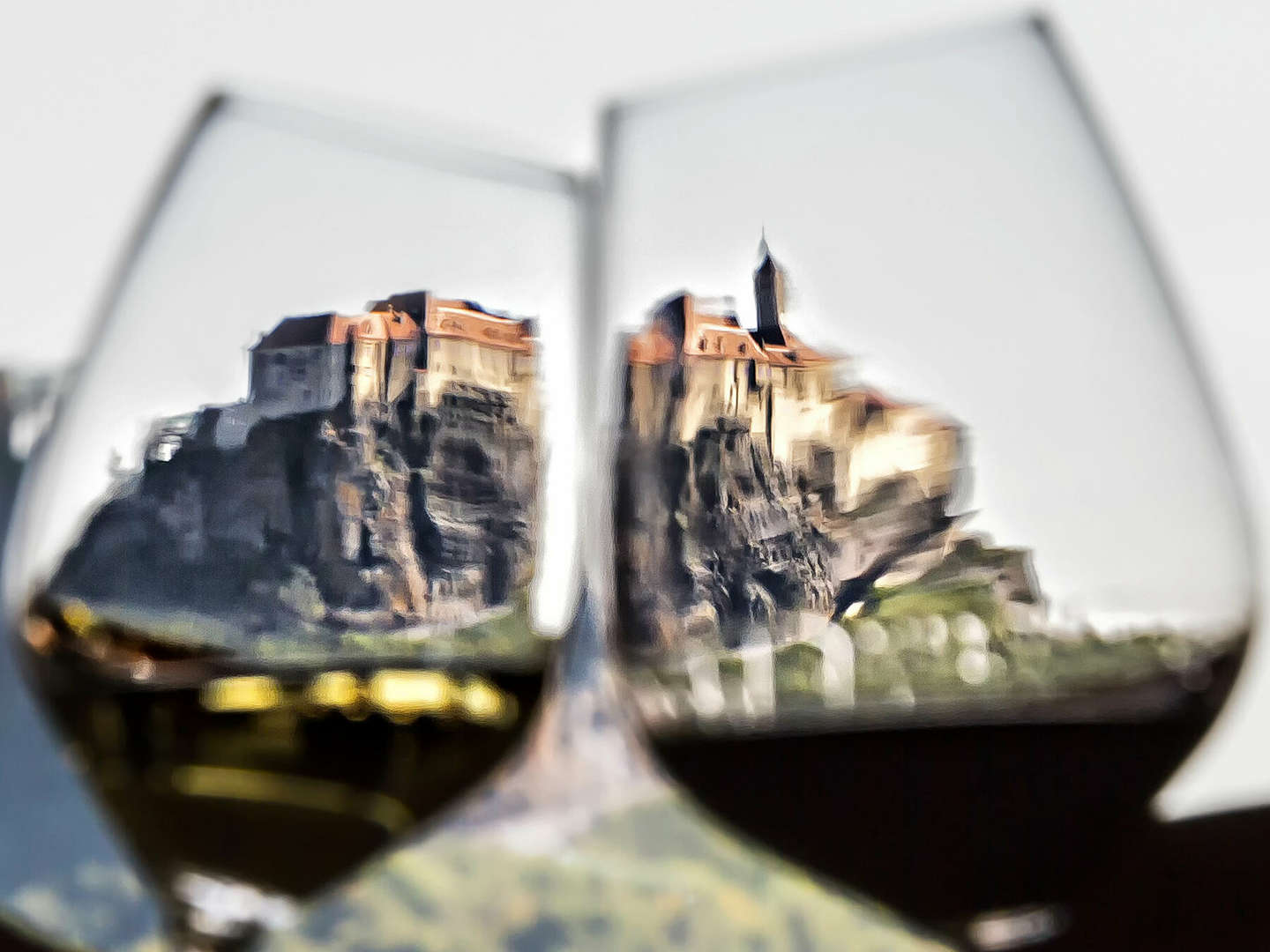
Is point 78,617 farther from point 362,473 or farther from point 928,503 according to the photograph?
point 928,503

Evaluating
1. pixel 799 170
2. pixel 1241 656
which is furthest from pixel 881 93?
pixel 1241 656

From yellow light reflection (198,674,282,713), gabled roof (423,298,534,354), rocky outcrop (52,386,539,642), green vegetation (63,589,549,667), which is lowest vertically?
yellow light reflection (198,674,282,713)

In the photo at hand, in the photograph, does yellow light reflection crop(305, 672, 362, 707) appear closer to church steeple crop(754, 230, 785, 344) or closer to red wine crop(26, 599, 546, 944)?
red wine crop(26, 599, 546, 944)

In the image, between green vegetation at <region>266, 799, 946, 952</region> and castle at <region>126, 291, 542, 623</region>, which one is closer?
castle at <region>126, 291, 542, 623</region>

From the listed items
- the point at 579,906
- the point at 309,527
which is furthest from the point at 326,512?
the point at 579,906

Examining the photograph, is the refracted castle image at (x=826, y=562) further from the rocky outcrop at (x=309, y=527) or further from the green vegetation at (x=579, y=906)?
the green vegetation at (x=579, y=906)

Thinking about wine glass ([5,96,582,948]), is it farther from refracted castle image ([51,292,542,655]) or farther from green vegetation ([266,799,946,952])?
green vegetation ([266,799,946,952])

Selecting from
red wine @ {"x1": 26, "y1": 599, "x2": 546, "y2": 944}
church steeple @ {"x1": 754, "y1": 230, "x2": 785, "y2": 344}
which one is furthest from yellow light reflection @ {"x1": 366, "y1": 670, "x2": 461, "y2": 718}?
church steeple @ {"x1": 754, "y1": 230, "x2": 785, "y2": 344}

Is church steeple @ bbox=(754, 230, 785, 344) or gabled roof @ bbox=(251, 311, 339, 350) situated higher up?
gabled roof @ bbox=(251, 311, 339, 350)

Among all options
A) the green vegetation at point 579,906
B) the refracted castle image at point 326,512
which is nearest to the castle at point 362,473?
the refracted castle image at point 326,512
